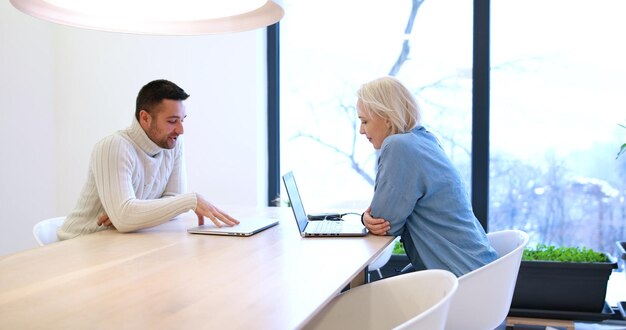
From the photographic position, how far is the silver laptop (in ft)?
7.84

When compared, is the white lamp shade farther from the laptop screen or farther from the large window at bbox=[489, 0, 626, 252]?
the large window at bbox=[489, 0, 626, 252]

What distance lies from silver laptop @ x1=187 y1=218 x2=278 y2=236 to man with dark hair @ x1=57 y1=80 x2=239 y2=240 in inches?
1.7

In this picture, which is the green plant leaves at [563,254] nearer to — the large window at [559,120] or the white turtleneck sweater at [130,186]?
the large window at [559,120]

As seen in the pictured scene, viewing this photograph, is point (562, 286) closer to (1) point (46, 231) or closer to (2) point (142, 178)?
(2) point (142, 178)

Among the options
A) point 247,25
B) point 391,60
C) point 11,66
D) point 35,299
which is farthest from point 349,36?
point 35,299

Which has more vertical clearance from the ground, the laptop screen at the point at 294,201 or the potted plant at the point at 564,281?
the laptop screen at the point at 294,201

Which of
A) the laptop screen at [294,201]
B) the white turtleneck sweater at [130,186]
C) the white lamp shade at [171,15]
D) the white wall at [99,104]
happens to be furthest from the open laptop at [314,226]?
the white wall at [99,104]

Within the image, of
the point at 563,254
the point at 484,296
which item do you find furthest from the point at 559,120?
the point at 484,296

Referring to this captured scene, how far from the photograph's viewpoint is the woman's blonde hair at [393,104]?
8.30 feet

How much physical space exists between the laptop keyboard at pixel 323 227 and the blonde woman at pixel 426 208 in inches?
5.3

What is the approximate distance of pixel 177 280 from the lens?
167 cm

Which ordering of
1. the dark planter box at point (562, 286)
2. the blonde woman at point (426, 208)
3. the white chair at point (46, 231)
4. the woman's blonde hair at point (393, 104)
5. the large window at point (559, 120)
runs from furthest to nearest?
1. the large window at point (559, 120)
2. the dark planter box at point (562, 286)
3. the white chair at point (46, 231)
4. the woman's blonde hair at point (393, 104)
5. the blonde woman at point (426, 208)

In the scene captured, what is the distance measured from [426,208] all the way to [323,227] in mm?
418

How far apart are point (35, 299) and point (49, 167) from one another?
346 cm
